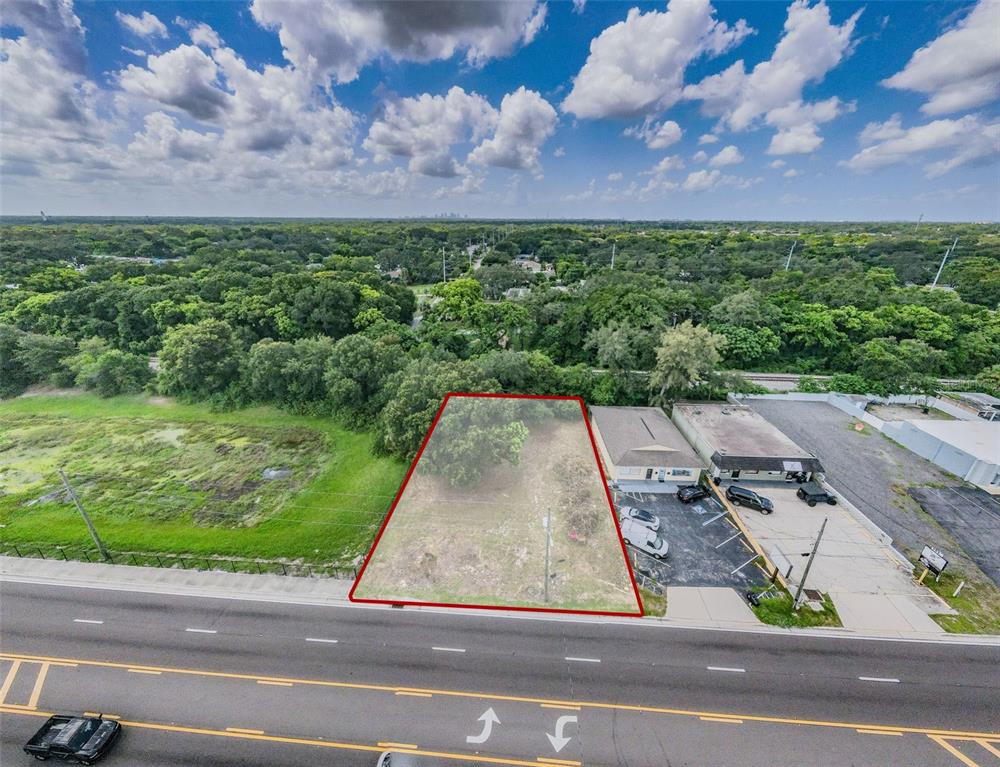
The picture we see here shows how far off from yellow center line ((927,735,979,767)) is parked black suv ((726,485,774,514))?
1027 cm

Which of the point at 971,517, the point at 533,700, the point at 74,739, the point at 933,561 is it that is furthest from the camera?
the point at 971,517

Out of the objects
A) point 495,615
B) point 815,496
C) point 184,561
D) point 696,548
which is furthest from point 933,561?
point 184,561

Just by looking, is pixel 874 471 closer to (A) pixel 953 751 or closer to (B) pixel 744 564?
(B) pixel 744 564

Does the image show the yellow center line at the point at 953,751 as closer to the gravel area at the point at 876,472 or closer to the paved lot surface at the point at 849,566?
the paved lot surface at the point at 849,566

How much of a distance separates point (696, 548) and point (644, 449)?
21.9 feet

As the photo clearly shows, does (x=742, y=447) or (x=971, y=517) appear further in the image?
(x=742, y=447)

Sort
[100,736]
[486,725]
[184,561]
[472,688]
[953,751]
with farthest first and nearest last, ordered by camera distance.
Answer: [184,561], [472,688], [486,725], [953,751], [100,736]

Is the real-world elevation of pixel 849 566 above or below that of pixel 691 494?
below

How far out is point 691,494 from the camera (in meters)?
22.3

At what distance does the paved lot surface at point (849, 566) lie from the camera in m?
15.7

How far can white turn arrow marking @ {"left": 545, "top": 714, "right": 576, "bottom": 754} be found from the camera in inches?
458

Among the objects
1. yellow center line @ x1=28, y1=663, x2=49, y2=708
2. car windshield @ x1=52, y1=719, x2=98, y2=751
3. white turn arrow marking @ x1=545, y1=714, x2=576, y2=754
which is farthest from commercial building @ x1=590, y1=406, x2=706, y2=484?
yellow center line @ x1=28, y1=663, x2=49, y2=708

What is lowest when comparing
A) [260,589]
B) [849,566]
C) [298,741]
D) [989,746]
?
[260,589]

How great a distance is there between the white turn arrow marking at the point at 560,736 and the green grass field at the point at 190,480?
→ 35.9ft
